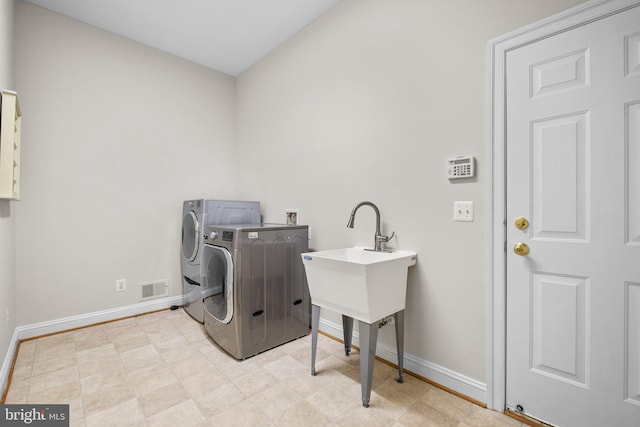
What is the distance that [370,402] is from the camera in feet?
5.17

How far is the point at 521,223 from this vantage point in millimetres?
1409

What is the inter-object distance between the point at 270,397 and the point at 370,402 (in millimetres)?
561

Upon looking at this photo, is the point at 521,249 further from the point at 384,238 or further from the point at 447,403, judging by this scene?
the point at 447,403

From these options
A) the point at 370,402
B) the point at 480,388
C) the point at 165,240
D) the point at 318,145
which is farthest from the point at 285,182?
the point at 480,388

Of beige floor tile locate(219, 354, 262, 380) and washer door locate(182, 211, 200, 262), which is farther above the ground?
washer door locate(182, 211, 200, 262)

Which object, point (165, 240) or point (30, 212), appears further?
point (165, 240)

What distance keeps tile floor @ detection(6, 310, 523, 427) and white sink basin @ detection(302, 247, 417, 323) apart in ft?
1.57

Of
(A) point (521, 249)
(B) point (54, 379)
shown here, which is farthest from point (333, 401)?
(B) point (54, 379)

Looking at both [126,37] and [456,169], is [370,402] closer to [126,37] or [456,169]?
[456,169]

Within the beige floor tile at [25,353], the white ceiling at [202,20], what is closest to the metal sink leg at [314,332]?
the beige floor tile at [25,353]

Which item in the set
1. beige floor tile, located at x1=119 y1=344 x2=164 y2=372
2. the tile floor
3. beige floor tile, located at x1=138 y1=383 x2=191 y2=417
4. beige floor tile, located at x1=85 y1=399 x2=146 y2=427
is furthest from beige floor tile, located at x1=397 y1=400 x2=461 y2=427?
beige floor tile, located at x1=119 y1=344 x2=164 y2=372

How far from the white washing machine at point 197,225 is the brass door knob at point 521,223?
232cm

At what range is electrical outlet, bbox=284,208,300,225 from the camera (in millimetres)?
2717

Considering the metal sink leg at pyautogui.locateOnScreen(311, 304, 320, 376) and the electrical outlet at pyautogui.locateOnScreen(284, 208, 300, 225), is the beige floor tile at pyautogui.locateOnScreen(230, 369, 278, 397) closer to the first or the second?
the metal sink leg at pyautogui.locateOnScreen(311, 304, 320, 376)
